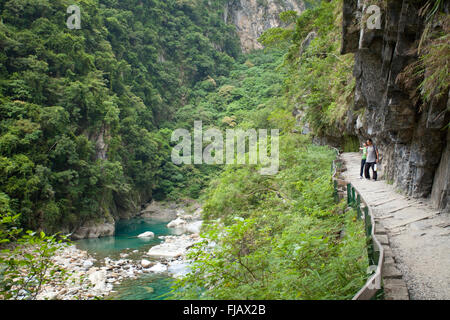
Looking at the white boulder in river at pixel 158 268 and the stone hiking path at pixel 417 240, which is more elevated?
the stone hiking path at pixel 417 240

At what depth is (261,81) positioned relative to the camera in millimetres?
62469

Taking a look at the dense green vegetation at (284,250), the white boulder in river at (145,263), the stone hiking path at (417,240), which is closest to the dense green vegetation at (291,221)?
the dense green vegetation at (284,250)

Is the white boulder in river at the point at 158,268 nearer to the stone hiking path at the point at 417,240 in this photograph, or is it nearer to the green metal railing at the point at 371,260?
the stone hiking path at the point at 417,240

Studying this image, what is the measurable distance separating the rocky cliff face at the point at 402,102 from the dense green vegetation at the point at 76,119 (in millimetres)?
20233

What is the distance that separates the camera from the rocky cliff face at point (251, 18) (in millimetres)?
82938

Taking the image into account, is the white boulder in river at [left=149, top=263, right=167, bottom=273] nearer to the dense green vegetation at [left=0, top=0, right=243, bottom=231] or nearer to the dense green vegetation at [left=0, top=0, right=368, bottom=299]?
the dense green vegetation at [left=0, top=0, right=368, bottom=299]

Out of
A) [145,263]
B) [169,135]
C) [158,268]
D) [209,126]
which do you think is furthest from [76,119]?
[209,126]

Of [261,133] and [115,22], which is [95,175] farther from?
[115,22]

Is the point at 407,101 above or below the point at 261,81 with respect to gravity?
below

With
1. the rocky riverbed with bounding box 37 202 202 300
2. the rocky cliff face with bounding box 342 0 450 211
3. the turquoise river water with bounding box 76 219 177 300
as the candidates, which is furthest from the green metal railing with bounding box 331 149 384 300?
the rocky riverbed with bounding box 37 202 202 300

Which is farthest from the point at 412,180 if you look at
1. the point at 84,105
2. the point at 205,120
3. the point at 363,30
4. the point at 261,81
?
the point at 261,81

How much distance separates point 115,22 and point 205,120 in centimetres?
2065

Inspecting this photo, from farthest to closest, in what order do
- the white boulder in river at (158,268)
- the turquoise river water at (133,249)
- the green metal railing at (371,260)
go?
1. the white boulder in river at (158,268)
2. the turquoise river water at (133,249)
3. the green metal railing at (371,260)

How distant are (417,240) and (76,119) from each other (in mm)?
29582
